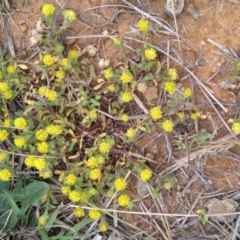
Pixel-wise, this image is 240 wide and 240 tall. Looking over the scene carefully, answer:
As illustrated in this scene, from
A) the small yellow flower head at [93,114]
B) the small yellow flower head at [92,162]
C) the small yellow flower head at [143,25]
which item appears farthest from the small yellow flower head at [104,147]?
the small yellow flower head at [143,25]

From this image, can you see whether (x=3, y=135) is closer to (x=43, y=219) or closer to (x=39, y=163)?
(x=39, y=163)

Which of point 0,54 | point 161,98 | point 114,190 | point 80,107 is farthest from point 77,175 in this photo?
point 0,54

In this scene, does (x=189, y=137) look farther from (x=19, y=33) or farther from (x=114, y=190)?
(x=19, y=33)

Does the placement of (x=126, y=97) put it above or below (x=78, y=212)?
above

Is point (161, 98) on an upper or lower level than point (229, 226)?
upper

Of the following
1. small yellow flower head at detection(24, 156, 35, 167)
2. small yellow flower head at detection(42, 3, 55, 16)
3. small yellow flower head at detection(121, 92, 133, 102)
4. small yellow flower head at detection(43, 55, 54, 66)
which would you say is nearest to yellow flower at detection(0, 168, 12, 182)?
small yellow flower head at detection(24, 156, 35, 167)

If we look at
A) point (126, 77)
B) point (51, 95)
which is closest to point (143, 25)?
point (126, 77)

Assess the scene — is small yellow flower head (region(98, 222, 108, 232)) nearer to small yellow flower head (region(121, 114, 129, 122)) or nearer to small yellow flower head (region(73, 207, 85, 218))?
small yellow flower head (region(73, 207, 85, 218))

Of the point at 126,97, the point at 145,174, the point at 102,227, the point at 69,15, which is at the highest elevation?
the point at 69,15
